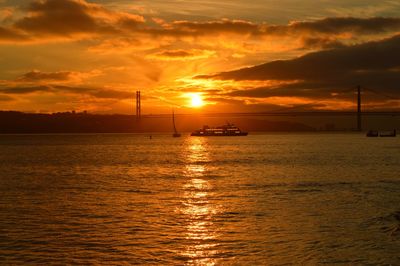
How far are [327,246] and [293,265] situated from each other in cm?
280

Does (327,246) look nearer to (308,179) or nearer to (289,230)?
(289,230)

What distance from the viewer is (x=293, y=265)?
15.3m

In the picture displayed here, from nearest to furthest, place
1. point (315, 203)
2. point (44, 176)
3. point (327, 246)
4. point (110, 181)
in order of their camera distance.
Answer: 1. point (327, 246)
2. point (315, 203)
3. point (110, 181)
4. point (44, 176)

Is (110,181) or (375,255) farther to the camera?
(110,181)

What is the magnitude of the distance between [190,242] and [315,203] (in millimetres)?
11570

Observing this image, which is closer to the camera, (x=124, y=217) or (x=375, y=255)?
(x=375, y=255)

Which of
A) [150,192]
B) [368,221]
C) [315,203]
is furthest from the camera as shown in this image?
[150,192]

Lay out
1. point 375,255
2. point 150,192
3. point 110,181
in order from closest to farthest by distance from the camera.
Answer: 1. point 375,255
2. point 150,192
3. point 110,181

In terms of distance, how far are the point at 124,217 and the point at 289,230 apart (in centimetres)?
722

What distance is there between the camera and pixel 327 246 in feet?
58.1

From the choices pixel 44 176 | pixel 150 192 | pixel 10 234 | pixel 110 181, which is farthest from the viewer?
pixel 44 176

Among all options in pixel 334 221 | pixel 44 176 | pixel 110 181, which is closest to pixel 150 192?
pixel 110 181

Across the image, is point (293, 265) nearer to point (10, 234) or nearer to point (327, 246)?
point (327, 246)

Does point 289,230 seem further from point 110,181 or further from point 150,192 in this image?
point 110,181
